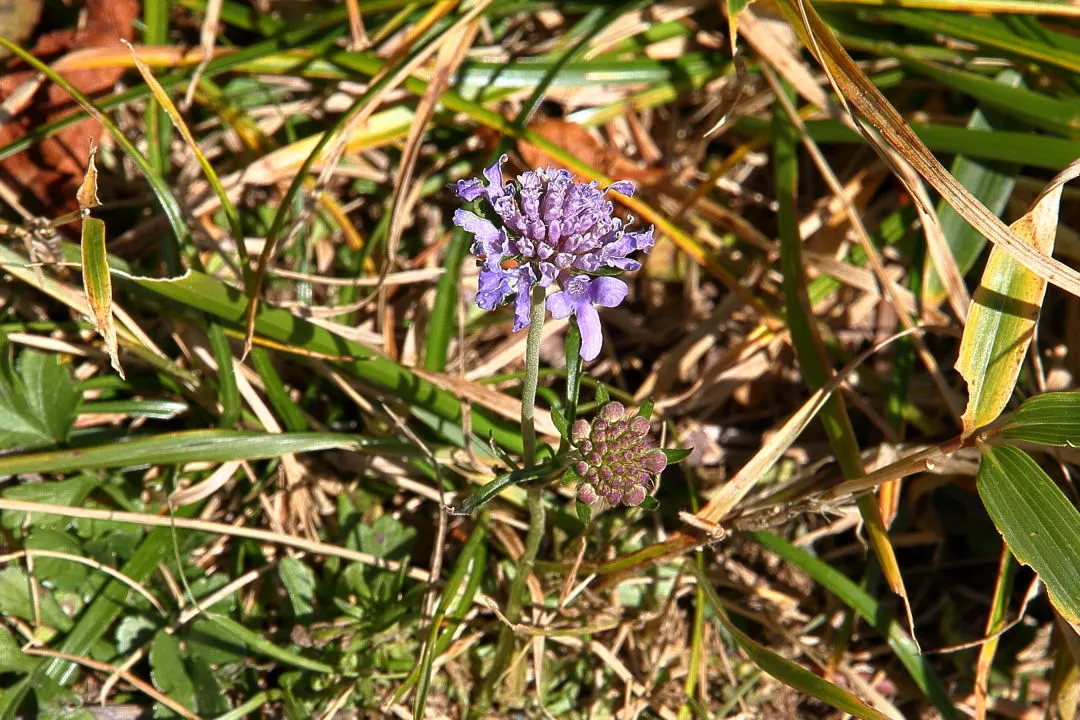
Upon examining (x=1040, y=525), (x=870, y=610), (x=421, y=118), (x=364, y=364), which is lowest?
(x=870, y=610)

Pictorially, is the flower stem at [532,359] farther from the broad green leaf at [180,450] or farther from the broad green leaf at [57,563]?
the broad green leaf at [57,563]

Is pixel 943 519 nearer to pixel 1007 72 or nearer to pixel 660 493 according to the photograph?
pixel 660 493

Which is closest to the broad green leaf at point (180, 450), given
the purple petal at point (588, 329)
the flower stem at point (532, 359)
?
the flower stem at point (532, 359)

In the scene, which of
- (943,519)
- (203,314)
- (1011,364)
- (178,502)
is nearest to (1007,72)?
(1011,364)

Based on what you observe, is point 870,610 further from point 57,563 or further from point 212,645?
point 57,563

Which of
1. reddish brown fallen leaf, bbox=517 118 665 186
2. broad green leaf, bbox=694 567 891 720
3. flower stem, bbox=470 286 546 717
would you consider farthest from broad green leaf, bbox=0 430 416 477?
reddish brown fallen leaf, bbox=517 118 665 186

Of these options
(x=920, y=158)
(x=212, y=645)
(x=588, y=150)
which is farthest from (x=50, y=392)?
(x=920, y=158)

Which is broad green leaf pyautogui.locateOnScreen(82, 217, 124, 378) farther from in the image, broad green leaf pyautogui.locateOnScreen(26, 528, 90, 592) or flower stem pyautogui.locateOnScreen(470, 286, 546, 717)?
flower stem pyautogui.locateOnScreen(470, 286, 546, 717)
